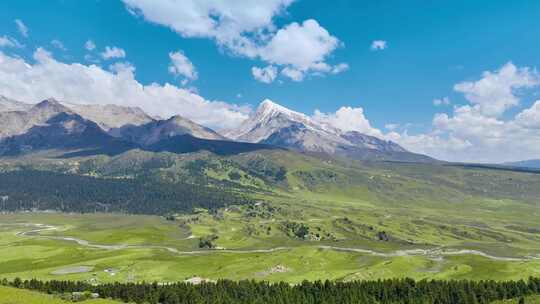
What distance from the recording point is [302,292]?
16100 cm

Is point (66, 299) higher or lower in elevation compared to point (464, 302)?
higher

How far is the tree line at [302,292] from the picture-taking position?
144 m

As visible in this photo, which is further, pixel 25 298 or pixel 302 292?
pixel 302 292

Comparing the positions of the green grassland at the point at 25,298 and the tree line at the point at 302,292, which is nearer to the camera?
the green grassland at the point at 25,298

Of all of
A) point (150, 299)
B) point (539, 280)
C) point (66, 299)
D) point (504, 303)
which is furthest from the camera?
point (539, 280)

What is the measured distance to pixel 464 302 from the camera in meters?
154

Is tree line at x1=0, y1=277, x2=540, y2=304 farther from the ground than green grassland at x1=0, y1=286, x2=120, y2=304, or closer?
closer

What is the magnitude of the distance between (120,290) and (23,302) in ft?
132

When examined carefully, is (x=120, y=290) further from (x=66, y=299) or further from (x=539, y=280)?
(x=539, y=280)

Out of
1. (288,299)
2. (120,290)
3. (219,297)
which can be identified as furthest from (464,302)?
(120,290)

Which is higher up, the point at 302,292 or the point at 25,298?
the point at 25,298

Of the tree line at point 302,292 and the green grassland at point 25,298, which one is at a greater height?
the green grassland at point 25,298

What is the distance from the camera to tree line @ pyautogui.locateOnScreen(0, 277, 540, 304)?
143875mm

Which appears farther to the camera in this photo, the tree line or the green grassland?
the tree line
